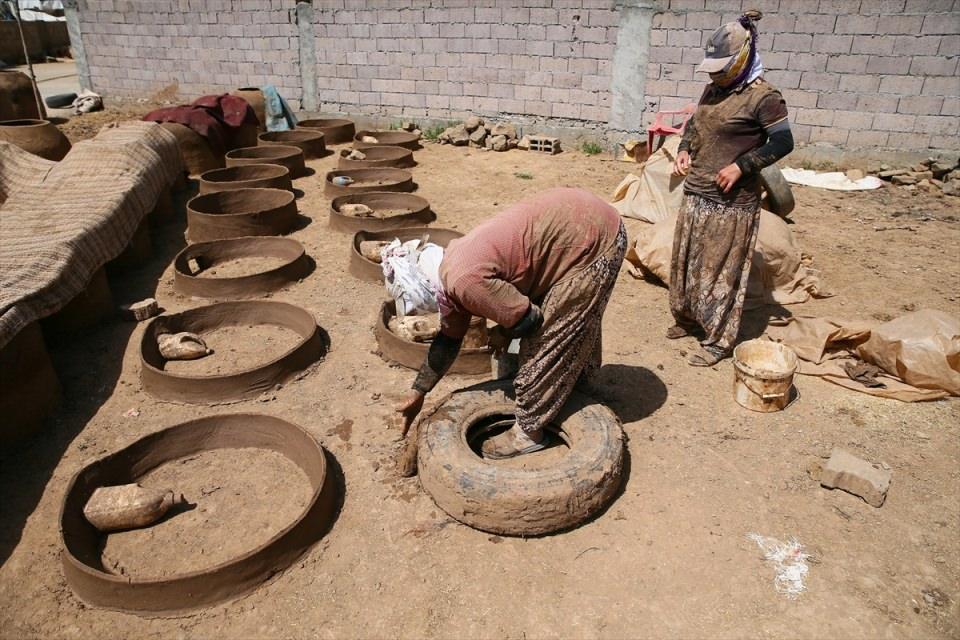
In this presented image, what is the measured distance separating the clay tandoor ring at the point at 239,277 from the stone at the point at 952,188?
25.6ft

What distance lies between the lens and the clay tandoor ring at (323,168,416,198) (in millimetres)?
7906

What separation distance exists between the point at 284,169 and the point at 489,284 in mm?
6284

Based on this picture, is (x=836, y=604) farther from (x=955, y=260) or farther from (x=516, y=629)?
(x=955, y=260)

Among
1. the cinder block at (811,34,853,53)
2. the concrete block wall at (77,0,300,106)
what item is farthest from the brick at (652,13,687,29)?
the concrete block wall at (77,0,300,106)

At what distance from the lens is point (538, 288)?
2959 millimetres

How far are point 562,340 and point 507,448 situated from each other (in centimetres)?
76

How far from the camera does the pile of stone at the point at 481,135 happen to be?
10516 mm

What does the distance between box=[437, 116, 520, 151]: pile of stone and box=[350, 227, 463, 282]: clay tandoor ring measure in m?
4.58

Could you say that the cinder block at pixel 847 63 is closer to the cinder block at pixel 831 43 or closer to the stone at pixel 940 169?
the cinder block at pixel 831 43

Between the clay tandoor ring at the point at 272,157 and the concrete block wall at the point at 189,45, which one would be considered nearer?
the clay tandoor ring at the point at 272,157

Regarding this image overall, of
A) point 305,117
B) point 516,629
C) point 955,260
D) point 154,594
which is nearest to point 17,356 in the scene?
point 154,594

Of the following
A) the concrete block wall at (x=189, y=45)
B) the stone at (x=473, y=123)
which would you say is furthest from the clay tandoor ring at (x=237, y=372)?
the concrete block wall at (x=189, y=45)

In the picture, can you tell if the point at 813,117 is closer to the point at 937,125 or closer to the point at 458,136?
the point at 937,125

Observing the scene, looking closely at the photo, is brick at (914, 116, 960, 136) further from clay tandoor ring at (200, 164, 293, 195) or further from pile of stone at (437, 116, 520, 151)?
clay tandoor ring at (200, 164, 293, 195)
